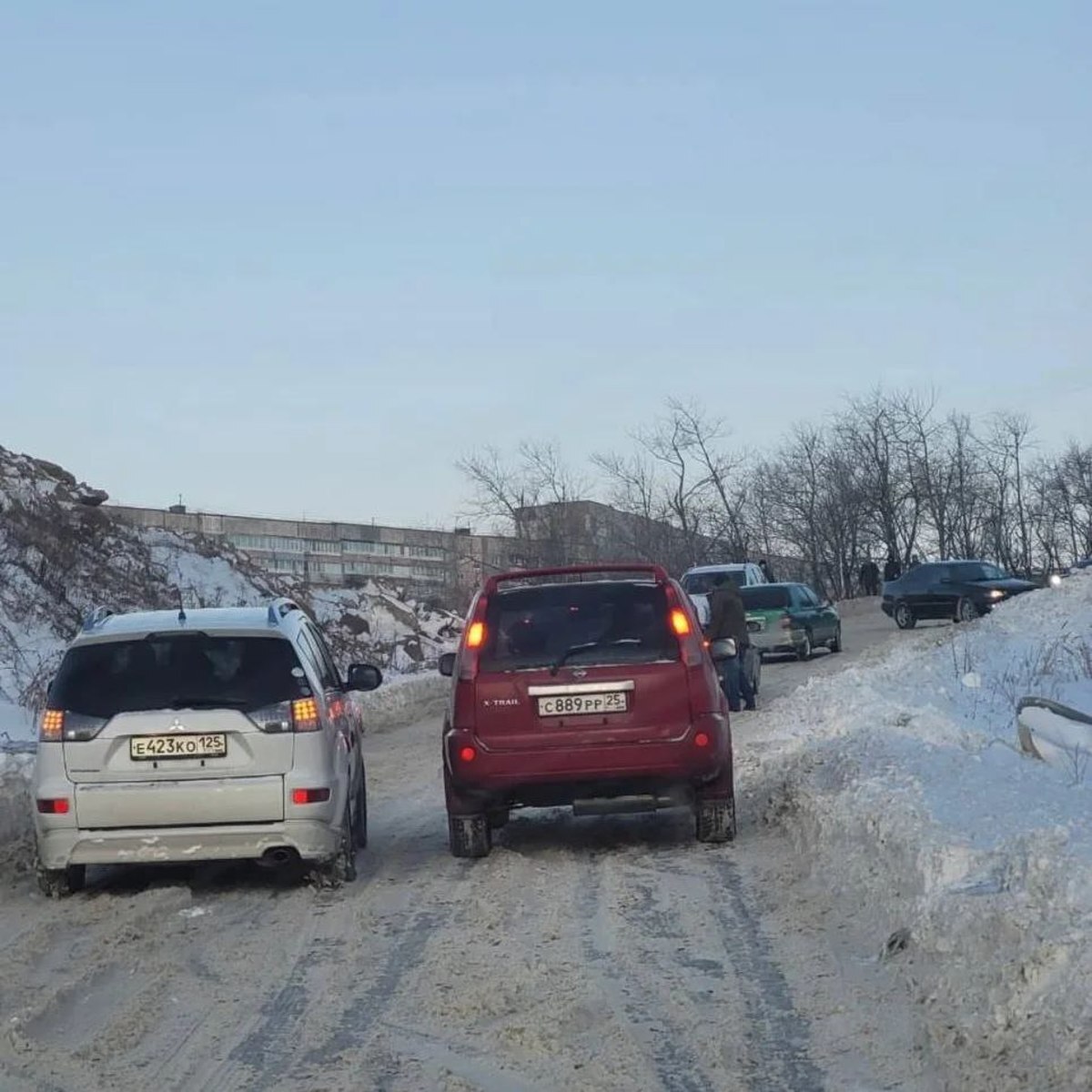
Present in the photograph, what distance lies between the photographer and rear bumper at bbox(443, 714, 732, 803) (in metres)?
9.62

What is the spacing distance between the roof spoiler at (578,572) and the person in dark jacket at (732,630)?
10.5 meters

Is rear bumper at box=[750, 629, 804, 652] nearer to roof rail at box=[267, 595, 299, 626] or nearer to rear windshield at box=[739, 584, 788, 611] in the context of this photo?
rear windshield at box=[739, 584, 788, 611]

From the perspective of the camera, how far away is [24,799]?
12641 mm

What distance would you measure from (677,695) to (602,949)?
273 centimetres

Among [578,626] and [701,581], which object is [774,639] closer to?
[701,581]

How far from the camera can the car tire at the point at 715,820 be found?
10.0 meters

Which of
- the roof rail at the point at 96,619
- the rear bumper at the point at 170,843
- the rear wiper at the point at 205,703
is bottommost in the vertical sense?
the rear bumper at the point at 170,843

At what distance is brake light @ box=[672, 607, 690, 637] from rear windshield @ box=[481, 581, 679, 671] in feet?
0.18

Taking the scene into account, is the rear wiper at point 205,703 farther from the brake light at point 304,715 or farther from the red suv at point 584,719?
the red suv at point 584,719

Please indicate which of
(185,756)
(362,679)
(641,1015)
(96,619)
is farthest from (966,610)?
(641,1015)

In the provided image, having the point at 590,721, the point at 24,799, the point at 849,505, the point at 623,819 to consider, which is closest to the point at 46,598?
the point at 24,799

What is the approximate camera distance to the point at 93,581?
28906 mm

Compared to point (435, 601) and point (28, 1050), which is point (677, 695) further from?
point (435, 601)

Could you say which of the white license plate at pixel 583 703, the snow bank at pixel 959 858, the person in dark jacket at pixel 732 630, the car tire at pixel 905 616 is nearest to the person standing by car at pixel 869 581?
the car tire at pixel 905 616
